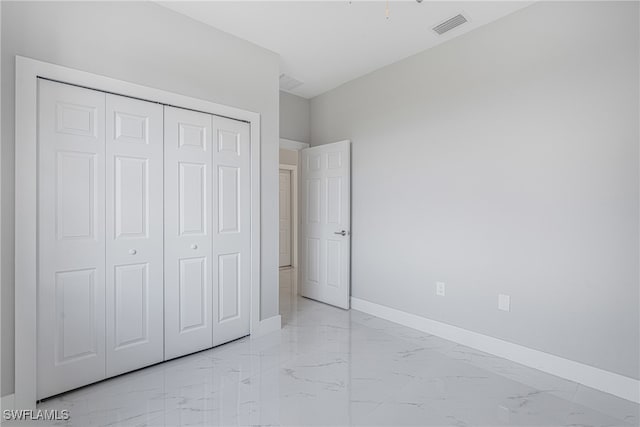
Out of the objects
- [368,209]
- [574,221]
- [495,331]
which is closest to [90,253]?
[368,209]

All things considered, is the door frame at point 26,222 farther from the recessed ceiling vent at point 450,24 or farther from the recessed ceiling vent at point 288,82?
the recessed ceiling vent at point 450,24

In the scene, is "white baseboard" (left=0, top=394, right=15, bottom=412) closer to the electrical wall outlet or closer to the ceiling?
the ceiling

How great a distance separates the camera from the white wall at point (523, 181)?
2031 mm

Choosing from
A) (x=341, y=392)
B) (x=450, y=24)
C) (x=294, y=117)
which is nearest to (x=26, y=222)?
(x=341, y=392)

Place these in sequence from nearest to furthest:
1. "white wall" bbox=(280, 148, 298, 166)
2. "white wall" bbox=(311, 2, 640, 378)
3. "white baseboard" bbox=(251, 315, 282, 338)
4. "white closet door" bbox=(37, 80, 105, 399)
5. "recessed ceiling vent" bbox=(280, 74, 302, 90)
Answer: "white closet door" bbox=(37, 80, 105, 399) → "white wall" bbox=(311, 2, 640, 378) → "white baseboard" bbox=(251, 315, 282, 338) → "recessed ceiling vent" bbox=(280, 74, 302, 90) → "white wall" bbox=(280, 148, 298, 166)

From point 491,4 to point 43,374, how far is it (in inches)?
156

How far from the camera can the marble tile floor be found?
5.85 ft

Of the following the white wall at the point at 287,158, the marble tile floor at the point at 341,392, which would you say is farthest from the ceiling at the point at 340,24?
the white wall at the point at 287,158

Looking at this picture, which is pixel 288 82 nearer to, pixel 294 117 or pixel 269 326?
pixel 294 117

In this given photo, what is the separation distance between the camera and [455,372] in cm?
230

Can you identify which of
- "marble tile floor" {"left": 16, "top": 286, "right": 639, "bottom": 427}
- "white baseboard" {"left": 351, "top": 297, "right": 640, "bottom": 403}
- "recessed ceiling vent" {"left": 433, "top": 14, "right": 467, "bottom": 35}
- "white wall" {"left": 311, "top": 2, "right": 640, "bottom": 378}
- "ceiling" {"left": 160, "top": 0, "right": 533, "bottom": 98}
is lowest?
"marble tile floor" {"left": 16, "top": 286, "right": 639, "bottom": 427}

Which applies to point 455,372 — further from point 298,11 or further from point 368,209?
point 298,11

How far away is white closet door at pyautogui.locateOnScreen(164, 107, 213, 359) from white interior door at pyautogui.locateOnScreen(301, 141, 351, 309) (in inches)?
65.6

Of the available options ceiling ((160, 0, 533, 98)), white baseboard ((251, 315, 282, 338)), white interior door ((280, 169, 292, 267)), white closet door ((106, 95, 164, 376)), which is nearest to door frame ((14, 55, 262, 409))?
white closet door ((106, 95, 164, 376))
